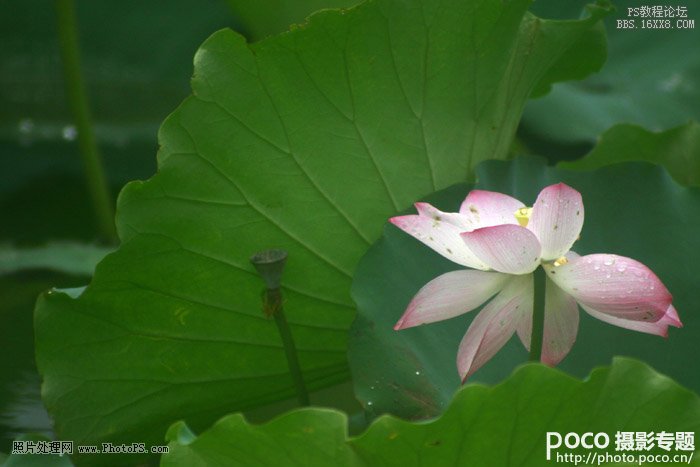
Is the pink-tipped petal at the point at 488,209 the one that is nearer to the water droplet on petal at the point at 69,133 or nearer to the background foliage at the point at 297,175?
the background foliage at the point at 297,175

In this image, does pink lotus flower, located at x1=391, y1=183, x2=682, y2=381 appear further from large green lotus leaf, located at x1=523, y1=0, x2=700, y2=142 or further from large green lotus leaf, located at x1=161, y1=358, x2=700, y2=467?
large green lotus leaf, located at x1=523, y1=0, x2=700, y2=142

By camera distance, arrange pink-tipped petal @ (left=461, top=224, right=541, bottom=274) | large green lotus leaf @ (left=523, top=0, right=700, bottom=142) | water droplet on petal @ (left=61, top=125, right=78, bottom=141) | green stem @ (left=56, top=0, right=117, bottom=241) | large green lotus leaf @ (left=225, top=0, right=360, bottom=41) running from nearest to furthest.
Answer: pink-tipped petal @ (left=461, top=224, right=541, bottom=274) < large green lotus leaf @ (left=225, top=0, right=360, bottom=41) < green stem @ (left=56, top=0, right=117, bottom=241) < large green lotus leaf @ (left=523, top=0, right=700, bottom=142) < water droplet on petal @ (left=61, top=125, right=78, bottom=141)

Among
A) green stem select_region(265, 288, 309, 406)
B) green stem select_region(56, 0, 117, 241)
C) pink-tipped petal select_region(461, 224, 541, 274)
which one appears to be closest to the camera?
pink-tipped petal select_region(461, 224, 541, 274)

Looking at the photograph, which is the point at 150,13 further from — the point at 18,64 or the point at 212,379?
the point at 212,379

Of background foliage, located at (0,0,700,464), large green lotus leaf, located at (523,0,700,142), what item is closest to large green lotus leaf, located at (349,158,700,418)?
background foliage, located at (0,0,700,464)

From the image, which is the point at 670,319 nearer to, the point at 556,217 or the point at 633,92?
the point at 556,217

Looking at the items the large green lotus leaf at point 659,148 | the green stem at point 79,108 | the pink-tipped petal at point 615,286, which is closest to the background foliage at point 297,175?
the large green lotus leaf at point 659,148
